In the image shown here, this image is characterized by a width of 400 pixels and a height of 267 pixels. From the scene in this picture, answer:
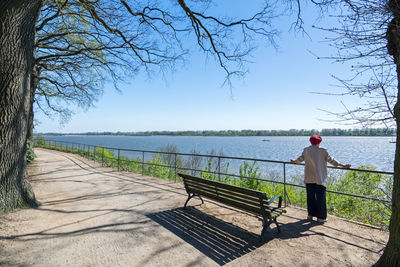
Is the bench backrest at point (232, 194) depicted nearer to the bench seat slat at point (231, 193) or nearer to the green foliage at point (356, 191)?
the bench seat slat at point (231, 193)

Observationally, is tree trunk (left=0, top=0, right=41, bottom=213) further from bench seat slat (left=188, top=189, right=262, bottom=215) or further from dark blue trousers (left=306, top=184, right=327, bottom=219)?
dark blue trousers (left=306, top=184, right=327, bottom=219)

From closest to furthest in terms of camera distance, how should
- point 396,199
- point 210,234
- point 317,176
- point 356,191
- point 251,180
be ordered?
point 396,199, point 210,234, point 317,176, point 251,180, point 356,191

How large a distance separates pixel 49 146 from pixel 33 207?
26929mm

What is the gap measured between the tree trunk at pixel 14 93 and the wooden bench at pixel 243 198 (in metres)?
3.52

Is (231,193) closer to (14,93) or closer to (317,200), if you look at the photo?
(317,200)


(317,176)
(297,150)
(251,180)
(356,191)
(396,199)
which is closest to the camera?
(396,199)

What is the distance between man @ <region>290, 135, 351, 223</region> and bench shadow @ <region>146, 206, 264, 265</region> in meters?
1.41

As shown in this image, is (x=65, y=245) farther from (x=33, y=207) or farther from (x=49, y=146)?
(x=49, y=146)

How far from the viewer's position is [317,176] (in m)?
4.16

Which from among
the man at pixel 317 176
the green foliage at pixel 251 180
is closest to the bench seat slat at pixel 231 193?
the man at pixel 317 176

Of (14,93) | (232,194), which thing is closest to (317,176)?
(232,194)

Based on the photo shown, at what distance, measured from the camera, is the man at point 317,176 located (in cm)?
416

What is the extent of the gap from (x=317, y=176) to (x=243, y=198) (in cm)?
153

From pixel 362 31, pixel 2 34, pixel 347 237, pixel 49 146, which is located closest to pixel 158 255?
pixel 347 237
